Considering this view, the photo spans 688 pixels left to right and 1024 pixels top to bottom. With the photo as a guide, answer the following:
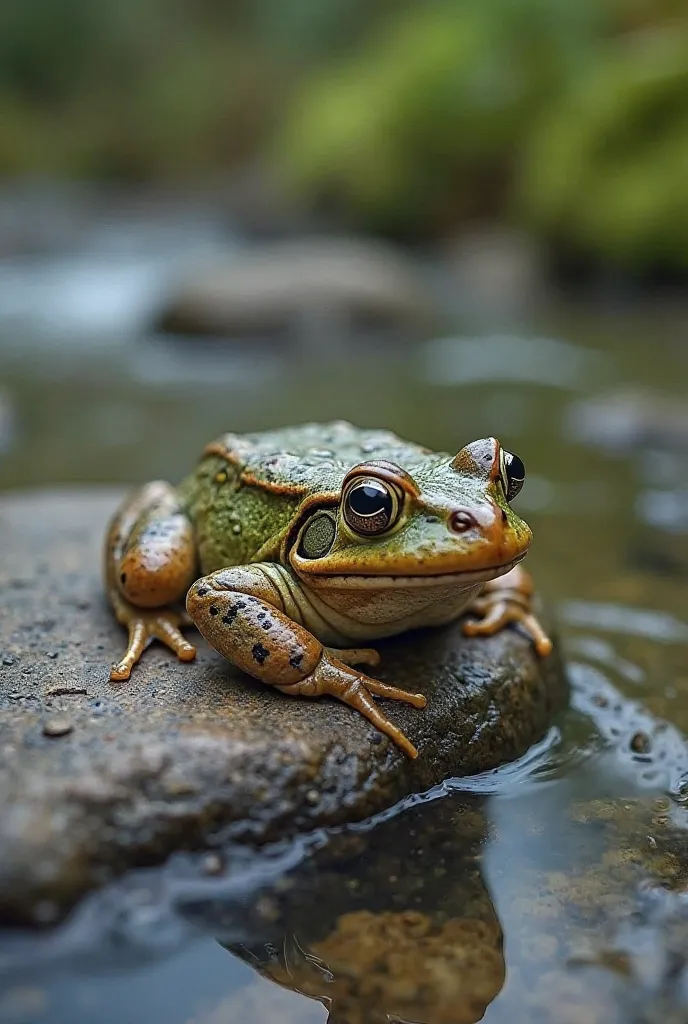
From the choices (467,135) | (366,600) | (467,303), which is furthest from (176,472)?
(467,135)

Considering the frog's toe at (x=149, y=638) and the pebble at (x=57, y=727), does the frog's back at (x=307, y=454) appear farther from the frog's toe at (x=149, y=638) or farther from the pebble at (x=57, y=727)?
the pebble at (x=57, y=727)

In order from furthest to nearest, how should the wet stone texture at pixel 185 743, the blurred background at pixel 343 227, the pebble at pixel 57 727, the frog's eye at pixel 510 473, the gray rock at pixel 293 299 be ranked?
the gray rock at pixel 293 299 → the blurred background at pixel 343 227 → the frog's eye at pixel 510 473 → the pebble at pixel 57 727 → the wet stone texture at pixel 185 743

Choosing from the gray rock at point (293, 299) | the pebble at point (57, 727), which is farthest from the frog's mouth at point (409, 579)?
the gray rock at point (293, 299)

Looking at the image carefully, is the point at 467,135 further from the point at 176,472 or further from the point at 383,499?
the point at 383,499

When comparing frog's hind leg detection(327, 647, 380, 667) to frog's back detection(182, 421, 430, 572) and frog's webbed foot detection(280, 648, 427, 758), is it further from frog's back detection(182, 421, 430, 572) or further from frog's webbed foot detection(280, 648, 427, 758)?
frog's back detection(182, 421, 430, 572)

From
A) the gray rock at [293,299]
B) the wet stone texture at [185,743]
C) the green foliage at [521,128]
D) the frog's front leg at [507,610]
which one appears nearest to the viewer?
the wet stone texture at [185,743]

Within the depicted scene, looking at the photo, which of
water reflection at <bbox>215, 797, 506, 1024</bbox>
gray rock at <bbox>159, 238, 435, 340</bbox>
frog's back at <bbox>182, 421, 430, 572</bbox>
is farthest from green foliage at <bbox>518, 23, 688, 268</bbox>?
water reflection at <bbox>215, 797, 506, 1024</bbox>

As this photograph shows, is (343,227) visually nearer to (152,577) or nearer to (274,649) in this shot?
(152,577)
